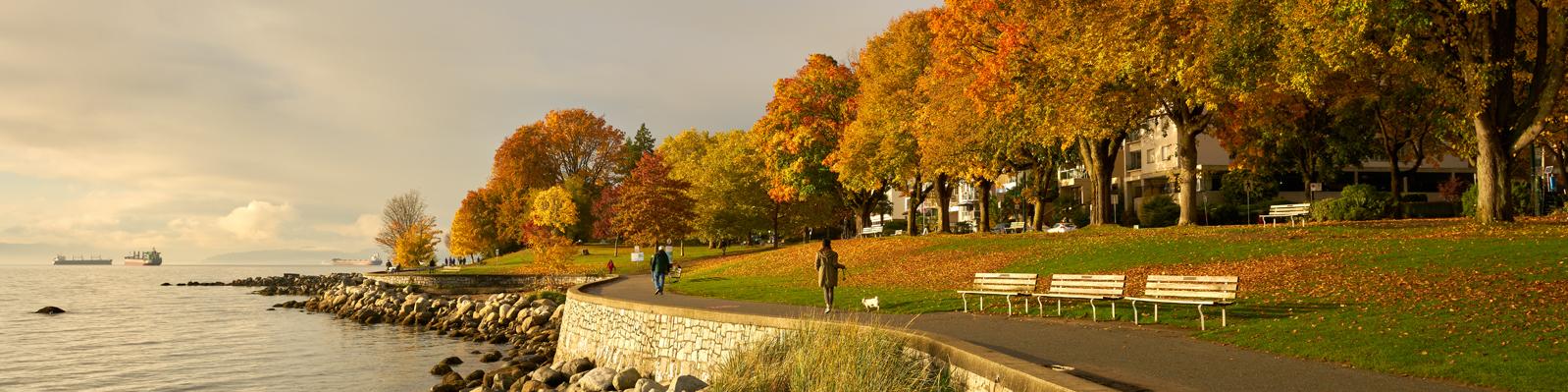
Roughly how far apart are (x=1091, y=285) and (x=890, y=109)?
80.7 ft

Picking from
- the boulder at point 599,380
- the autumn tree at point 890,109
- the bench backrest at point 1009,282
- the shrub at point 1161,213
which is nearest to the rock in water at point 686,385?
the boulder at point 599,380

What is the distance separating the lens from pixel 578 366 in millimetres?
20641

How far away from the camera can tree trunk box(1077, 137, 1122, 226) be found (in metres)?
36.1

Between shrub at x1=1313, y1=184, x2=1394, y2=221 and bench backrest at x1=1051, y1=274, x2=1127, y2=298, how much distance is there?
→ 2331 cm

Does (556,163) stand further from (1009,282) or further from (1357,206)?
(1009,282)

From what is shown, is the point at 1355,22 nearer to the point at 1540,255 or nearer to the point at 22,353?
the point at 1540,255

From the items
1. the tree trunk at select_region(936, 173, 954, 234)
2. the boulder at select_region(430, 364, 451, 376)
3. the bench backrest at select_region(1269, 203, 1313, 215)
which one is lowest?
the boulder at select_region(430, 364, 451, 376)

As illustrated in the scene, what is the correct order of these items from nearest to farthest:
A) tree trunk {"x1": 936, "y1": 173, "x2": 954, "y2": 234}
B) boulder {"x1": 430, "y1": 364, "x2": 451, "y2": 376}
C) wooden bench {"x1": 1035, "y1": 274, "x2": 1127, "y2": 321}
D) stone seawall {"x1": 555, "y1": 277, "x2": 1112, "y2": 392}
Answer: stone seawall {"x1": 555, "y1": 277, "x2": 1112, "y2": 392}
wooden bench {"x1": 1035, "y1": 274, "x2": 1127, "y2": 321}
boulder {"x1": 430, "y1": 364, "x2": 451, "y2": 376}
tree trunk {"x1": 936, "y1": 173, "x2": 954, "y2": 234}

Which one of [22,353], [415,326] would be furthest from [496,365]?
[22,353]

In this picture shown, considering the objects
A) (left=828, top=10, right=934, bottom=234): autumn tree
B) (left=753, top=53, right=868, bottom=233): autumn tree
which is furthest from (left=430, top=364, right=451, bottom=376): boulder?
(left=753, top=53, right=868, bottom=233): autumn tree

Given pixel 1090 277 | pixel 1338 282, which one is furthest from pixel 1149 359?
pixel 1338 282

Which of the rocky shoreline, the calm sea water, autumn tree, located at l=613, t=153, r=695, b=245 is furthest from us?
autumn tree, located at l=613, t=153, r=695, b=245

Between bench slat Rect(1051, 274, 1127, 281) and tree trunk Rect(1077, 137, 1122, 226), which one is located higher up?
tree trunk Rect(1077, 137, 1122, 226)

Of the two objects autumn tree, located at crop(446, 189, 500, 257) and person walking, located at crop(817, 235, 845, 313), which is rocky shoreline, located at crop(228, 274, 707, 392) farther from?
autumn tree, located at crop(446, 189, 500, 257)
